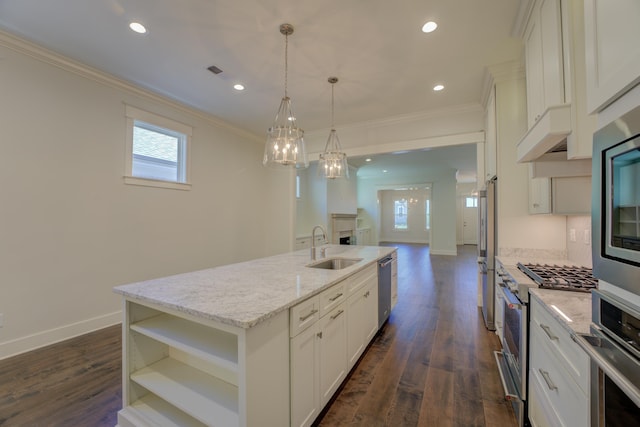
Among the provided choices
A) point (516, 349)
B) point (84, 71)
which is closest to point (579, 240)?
point (516, 349)

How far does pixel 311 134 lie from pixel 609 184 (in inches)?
186

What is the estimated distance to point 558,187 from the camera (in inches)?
79.4

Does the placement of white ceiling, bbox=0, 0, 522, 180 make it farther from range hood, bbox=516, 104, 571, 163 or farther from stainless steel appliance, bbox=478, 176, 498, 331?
stainless steel appliance, bbox=478, 176, 498, 331

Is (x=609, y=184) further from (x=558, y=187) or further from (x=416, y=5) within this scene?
(x=416, y=5)

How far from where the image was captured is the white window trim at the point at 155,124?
3.24 metres

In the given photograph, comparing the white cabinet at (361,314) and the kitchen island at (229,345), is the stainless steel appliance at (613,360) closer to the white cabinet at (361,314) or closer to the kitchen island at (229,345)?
the kitchen island at (229,345)

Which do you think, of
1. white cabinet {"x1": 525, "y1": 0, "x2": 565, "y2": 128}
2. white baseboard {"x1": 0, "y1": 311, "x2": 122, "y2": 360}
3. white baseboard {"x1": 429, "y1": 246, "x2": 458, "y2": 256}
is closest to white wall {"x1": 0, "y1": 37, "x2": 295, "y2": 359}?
white baseboard {"x1": 0, "y1": 311, "x2": 122, "y2": 360}

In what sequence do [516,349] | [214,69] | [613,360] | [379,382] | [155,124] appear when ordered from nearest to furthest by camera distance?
[613,360] < [516,349] < [379,382] < [214,69] < [155,124]

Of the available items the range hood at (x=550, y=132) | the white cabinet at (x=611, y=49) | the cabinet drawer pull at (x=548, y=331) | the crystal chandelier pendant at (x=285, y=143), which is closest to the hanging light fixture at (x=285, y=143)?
the crystal chandelier pendant at (x=285, y=143)

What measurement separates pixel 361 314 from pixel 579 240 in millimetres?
2027

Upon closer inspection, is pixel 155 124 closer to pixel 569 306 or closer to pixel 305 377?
pixel 305 377

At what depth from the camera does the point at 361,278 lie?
234 centimetres

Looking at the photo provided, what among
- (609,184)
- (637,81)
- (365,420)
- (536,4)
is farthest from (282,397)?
(536,4)

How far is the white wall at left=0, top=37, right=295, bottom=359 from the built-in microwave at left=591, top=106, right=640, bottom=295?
4.09 metres
